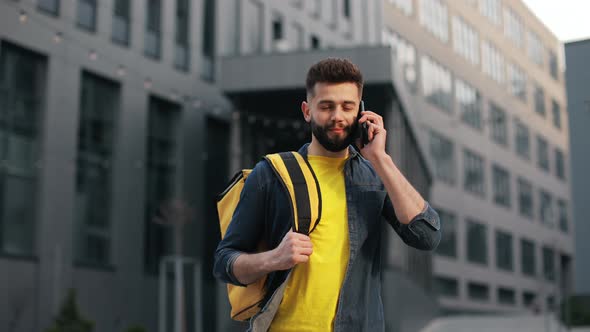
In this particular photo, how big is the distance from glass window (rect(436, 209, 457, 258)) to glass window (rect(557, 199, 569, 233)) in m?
21.5

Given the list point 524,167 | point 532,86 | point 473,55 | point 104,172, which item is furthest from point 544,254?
point 104,172

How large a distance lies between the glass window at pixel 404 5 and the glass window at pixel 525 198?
18.1 metres

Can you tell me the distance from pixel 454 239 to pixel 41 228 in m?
30.3

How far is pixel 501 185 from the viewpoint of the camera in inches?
2347

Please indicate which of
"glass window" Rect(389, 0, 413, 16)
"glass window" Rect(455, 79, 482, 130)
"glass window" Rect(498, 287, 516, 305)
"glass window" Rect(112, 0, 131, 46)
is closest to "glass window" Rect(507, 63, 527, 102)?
"glass window" Rect(455, 79, 482, 130)

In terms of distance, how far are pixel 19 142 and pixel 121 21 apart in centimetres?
572

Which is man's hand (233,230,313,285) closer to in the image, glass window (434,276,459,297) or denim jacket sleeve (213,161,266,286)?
denim jacket sleeve (213,161,266,286)

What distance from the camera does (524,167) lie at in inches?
2507

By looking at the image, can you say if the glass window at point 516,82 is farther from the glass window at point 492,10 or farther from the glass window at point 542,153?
the glass window at point 542,153

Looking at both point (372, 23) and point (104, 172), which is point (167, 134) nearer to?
point (104, 172)

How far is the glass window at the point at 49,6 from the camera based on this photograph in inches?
1012

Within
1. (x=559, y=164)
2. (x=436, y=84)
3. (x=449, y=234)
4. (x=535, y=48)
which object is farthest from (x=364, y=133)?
(x=559, y=164)

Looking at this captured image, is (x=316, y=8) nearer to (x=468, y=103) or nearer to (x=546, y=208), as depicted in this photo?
(x=468, y=103)

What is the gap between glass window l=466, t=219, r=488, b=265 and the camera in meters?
53.3
